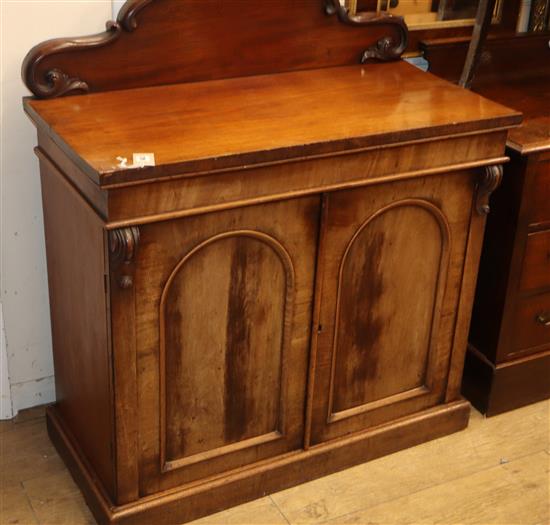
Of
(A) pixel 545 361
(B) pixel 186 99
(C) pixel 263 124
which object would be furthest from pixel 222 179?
(A) pixel 545 361

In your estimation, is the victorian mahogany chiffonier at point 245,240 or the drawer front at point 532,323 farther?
the drawer front at point 532,323

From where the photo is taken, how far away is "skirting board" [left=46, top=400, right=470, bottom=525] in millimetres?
2260

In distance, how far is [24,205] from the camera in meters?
2.45

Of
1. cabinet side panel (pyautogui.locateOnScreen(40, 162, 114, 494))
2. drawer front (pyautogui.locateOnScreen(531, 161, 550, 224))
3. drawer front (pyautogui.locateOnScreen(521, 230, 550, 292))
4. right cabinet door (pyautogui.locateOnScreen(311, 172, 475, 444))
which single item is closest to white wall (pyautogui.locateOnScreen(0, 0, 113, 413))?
cabinet side panel (pyautogui.locateOnScreen(40, 162, 114, 494))

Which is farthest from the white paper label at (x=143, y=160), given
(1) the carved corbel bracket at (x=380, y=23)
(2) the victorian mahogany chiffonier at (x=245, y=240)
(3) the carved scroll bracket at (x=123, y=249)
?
(1) the carved corbel bracket at (x=380, y=23)

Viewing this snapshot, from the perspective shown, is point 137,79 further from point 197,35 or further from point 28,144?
point 28,144

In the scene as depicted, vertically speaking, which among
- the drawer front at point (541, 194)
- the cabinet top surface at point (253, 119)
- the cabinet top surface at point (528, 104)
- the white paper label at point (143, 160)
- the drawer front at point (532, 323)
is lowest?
the drawer front at point (532, 323)

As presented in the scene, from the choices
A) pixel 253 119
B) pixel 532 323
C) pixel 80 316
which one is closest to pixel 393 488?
pixel 532 323

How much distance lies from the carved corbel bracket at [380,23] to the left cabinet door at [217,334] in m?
0.59

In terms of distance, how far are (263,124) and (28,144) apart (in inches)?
26.0

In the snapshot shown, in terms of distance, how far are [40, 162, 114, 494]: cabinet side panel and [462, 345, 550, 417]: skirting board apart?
114 cm

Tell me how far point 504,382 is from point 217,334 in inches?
39.2

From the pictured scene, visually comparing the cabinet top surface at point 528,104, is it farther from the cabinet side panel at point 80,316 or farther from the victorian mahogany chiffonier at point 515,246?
the cabinet side panel at point 80,316

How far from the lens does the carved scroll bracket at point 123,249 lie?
6.20 feet
